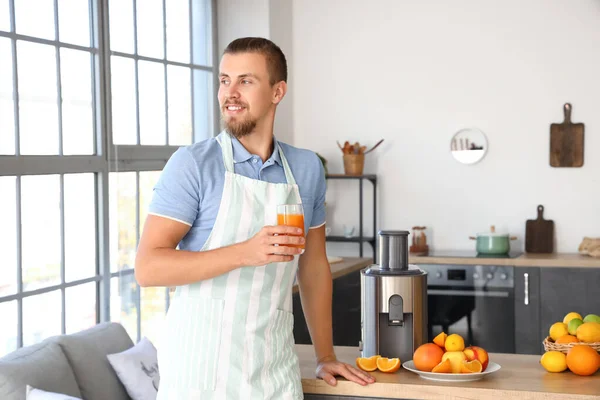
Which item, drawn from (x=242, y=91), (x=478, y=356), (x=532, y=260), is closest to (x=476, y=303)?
(x=532, y=260)

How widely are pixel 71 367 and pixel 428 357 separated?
4.86 ft

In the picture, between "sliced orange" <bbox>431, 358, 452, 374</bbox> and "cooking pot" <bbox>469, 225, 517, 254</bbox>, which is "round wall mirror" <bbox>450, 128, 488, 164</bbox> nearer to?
"cooking pot" <bbox>469, 225, 517, 254</bbox>

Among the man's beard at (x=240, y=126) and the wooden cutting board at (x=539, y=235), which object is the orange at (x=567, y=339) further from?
the wooden cutting board at (x=539, y=235)

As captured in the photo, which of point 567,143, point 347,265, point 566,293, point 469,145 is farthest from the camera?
point 469,145

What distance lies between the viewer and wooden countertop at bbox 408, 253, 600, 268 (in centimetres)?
468

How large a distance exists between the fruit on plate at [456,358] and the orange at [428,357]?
0.9 inches

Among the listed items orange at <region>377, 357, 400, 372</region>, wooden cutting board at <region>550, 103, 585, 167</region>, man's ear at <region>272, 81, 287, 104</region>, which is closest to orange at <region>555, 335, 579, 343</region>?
orange at <region>377, 357, 400, 372</region>

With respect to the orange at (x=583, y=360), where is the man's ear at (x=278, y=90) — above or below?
above

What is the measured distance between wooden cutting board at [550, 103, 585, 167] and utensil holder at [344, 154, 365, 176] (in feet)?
3.88

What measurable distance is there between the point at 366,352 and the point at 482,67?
320 centimetres

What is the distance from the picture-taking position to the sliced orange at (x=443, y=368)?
221 centimetres

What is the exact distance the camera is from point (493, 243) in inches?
196

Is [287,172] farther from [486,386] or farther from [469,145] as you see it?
[469,145]

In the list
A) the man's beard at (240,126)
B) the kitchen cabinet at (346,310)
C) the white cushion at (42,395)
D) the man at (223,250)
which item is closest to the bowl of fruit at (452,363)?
the man at (223,250)
